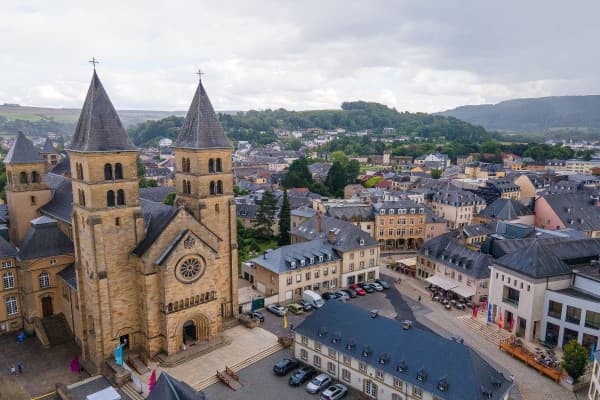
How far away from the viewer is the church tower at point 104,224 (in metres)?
39.4

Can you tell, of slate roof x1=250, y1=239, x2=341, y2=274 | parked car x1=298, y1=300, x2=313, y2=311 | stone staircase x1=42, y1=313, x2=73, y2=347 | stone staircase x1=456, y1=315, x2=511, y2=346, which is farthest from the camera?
slate roof x1=250, y1=239, x2=341, y2=274

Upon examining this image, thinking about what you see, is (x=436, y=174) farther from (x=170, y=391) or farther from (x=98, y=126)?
(x=170, y=391)

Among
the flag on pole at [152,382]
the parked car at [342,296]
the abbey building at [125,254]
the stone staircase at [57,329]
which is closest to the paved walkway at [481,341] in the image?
the parked car at [342,296]

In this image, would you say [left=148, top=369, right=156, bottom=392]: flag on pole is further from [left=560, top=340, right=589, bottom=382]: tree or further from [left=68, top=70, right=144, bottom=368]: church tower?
[left=560, top=340, right=589, bottom=382]: tree

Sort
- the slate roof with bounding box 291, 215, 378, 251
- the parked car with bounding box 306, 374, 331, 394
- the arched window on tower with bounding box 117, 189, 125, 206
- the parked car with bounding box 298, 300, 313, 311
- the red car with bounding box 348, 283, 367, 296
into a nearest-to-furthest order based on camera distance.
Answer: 1. the parked car with bounding box 306, 374, 331, 394
2. the arched window on tower with bounding box 117, 189, 125, 206
3. the parked car with bounding box 298, 300, 313, 311
4. the red car with bounding box 348, 283, 367, 296
5. the slate roof with bounding box 291, 215, 378, 251

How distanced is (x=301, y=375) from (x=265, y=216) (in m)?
50.3

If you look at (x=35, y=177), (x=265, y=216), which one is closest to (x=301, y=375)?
(x=35, y=177)

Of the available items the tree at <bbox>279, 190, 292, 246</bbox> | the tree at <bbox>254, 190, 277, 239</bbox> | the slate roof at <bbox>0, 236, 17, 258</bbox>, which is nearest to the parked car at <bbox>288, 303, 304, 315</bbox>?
the tree at <bbox>279, 190, 292, 246</bbox>

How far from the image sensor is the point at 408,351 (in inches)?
1423

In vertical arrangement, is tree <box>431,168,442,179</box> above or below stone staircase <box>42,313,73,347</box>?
above

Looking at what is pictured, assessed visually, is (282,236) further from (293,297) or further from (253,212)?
(293,297)

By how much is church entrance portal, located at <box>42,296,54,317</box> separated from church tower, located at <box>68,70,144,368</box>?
10.2 metres

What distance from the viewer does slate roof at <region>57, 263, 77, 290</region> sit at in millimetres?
46031

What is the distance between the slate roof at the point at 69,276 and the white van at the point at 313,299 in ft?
91.6
